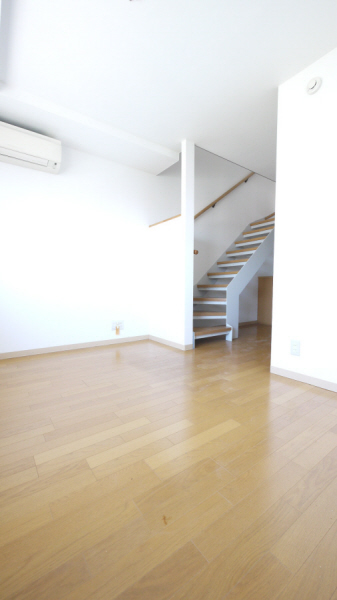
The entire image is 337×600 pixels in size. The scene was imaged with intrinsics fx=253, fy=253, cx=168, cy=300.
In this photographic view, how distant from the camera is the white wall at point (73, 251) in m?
2.67

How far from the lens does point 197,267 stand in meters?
4.27

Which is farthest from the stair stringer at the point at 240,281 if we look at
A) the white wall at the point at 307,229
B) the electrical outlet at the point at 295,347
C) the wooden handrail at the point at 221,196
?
the electrical outlet at the point at 295,347

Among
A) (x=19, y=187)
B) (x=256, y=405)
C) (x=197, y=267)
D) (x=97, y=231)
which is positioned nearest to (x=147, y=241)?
(x=97, y=231)

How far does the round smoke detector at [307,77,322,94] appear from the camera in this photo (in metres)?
1.88

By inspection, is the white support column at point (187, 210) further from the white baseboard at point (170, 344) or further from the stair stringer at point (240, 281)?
the stair stringer at point (240, 281)

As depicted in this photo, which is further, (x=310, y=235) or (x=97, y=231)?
(x=97, y=231)

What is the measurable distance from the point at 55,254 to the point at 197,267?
224cm

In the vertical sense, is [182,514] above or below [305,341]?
below

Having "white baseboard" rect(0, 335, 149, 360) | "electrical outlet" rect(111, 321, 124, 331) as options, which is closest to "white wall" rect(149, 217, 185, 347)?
"white baseboard" rect(0, 335, 149, 360)

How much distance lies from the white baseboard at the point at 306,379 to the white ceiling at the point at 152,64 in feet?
7.90

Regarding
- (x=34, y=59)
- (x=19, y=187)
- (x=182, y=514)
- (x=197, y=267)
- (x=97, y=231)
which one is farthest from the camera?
(x=197, y=267)

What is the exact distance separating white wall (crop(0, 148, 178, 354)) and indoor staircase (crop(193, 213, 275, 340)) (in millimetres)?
946

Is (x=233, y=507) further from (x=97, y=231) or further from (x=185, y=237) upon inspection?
(x=97, y=231)

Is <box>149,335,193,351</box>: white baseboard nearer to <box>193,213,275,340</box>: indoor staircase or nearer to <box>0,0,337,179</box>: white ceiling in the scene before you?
<box>193,213,275,340</box>: indoor staircase
